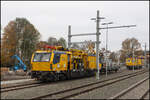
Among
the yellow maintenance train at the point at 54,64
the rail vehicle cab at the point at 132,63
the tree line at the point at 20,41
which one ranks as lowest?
the rail vehicle cab at the point at 132,63

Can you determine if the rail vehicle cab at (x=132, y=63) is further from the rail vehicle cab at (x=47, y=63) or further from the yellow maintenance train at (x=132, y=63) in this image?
the rail vehicle cab at (x=47, y=63)

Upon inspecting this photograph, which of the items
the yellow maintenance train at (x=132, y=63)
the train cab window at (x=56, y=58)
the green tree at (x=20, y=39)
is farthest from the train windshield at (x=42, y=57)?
the yellow maintenance train at (x=132, y=63)

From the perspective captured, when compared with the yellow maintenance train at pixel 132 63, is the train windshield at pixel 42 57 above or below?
above

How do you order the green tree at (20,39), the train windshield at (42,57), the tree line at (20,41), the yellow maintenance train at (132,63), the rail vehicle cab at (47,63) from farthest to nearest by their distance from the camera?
the yellow maintenance train at (132,63)
the green tree at (20,39)
the tree line at (20,41)
the train windshield at (42,57)
the rail vehicle cab at (47,63)

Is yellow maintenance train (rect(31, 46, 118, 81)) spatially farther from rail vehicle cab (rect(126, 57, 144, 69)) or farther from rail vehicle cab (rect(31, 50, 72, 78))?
rail vehicle cab (rect(126, 57, 144, 69))

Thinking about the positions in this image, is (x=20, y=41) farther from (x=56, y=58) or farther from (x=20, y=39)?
(x=56, y=58)

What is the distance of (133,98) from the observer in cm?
1004

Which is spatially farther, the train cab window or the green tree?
the green tree

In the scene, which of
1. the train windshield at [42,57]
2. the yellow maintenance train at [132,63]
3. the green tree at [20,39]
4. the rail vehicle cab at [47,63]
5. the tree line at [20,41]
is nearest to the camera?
the rail vehicle cab at [47,63]

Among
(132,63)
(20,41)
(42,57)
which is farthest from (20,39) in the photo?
(42,57)

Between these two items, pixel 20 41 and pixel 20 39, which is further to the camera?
pixel 20 39

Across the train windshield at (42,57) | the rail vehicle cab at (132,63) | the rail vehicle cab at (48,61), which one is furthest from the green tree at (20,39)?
the rail vehicle cab at (48,61)

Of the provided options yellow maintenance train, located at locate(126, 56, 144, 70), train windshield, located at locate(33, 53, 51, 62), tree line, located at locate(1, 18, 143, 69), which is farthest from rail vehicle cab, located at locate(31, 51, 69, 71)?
yellow maintenance train, located at locate(126, 56, 144, 70)

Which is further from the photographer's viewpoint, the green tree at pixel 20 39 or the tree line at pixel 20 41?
the green tree at pixel 20 39
